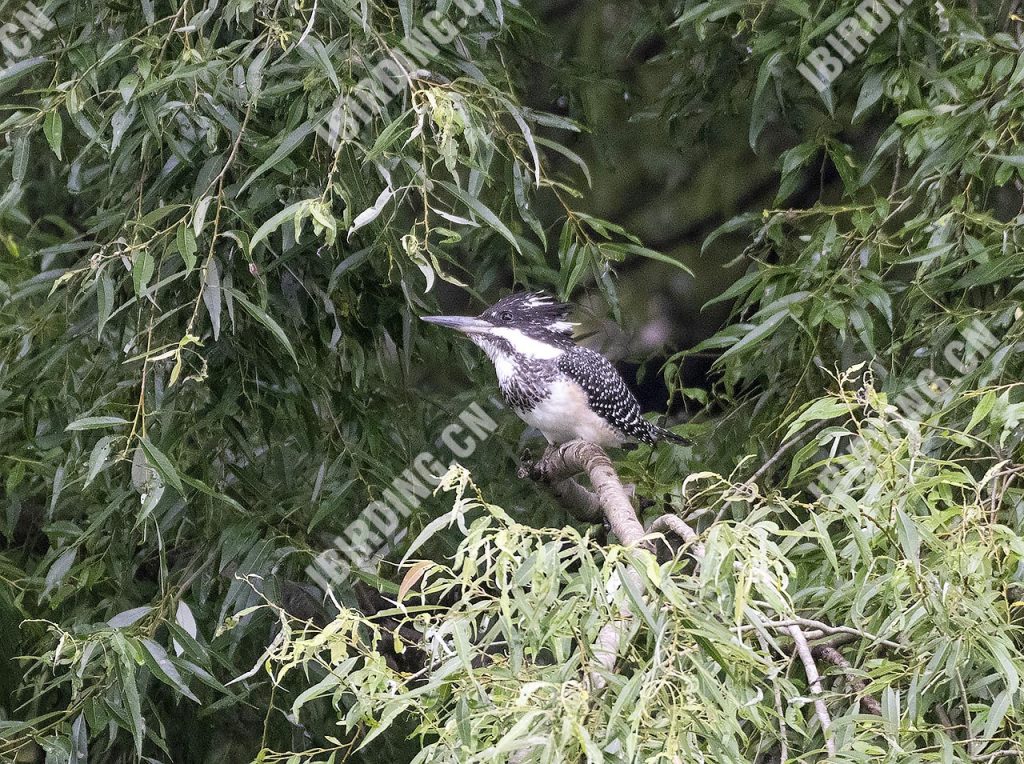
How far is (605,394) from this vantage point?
9.45 ft

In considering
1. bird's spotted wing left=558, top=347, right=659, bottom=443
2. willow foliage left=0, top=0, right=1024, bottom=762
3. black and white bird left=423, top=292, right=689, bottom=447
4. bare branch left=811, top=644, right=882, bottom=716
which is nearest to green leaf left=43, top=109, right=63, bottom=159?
willow foliage left=0, top=0, right=1024, bottom=762

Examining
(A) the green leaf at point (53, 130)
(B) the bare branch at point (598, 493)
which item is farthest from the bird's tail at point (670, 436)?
(A) the green leaf at point (53, 130)

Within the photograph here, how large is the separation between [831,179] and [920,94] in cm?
120

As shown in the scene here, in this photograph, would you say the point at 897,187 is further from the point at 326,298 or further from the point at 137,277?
the point at 137,277

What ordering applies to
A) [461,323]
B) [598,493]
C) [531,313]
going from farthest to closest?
[531,313], [461,323], [598,493]

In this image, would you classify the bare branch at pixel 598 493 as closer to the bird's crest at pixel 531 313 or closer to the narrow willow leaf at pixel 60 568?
the bird's crest at pixel 531 313

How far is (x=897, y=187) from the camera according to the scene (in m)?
2.38

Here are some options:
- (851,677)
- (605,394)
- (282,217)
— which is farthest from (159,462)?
(605,394)

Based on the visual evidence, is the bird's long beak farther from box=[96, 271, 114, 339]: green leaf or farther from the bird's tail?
box=[96, 271, 114, 339]: green leaf

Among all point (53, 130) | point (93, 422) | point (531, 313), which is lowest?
point (531, 313)

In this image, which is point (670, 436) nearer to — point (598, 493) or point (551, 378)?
point (551, 378)

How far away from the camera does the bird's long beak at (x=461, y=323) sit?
90.6 inches

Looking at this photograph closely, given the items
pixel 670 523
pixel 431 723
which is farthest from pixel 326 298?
pixel 431 723

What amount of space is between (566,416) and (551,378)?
0.09 metres
